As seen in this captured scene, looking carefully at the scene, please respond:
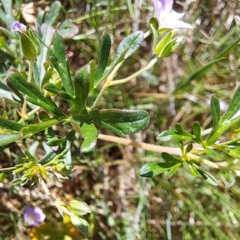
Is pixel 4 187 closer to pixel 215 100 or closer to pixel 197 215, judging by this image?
pixel 197 215

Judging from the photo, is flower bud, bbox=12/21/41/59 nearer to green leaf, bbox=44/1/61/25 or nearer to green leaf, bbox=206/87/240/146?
green leaf, bbox=44/1/61/25

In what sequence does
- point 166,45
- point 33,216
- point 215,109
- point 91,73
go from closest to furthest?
point 91,73 < point 215,109 < point 166,45 < point 33,216

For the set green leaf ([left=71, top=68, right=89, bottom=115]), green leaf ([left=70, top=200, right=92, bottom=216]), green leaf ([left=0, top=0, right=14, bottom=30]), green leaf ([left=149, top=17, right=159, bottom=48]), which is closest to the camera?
green leaf ([left=71, top=68, right=89, bottom=115])

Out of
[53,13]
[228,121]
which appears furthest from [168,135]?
[53,13]

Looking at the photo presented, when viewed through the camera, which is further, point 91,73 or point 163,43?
point 163,43

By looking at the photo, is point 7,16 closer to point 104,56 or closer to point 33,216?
point 104,56

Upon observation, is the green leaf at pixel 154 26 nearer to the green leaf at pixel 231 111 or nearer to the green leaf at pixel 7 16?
the green leaf at pixel 231 111

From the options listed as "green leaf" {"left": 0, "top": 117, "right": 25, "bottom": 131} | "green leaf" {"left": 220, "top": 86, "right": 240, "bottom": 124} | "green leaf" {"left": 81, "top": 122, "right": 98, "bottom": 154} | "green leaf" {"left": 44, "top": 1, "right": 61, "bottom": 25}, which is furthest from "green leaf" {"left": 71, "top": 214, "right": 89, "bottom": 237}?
"green leaf" {"left": 44, "top": 1, "right": 61, "bottom": 25}
